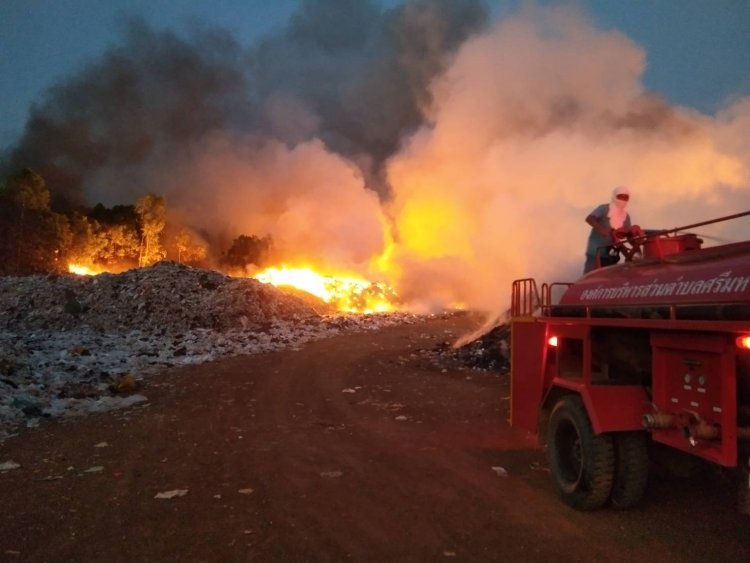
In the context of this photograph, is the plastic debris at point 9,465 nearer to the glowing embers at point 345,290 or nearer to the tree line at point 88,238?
the glowing embers at point 345,290

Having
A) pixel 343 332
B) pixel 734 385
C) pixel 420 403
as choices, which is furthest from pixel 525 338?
pixel 343 332

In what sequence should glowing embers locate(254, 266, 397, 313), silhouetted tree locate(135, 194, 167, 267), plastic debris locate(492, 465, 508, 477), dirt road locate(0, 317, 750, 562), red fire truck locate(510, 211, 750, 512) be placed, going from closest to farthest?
red fire truck locate(510, 211, 750, 512) < dirt road locate(0, 317, 750, 562) < plastic debris locate(492, 465, 508, 477) < glowing embers locate(254, 266, 397, 313) < silhouetted tree locate(135, 194, 167, 267)

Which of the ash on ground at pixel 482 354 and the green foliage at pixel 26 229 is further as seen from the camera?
the green foliage at pixel 26 229

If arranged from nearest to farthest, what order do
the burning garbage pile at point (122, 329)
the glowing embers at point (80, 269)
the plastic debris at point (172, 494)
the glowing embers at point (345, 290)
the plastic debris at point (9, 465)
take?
the plastic debris at point (172, 494), the plastic debris at point (9, 465), the burning garbage pile at point (122, 329), the glowing embers at point (345, 290), the glowing embers at point (80, 269)

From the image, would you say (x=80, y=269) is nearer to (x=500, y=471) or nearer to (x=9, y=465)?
(x=9, y=465)

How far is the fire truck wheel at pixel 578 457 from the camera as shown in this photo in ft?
14.6

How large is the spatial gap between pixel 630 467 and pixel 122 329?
18.5 metres

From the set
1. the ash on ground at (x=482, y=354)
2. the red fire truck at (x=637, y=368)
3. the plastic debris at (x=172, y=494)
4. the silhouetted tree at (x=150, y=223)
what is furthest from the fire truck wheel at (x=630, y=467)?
the silhouetted tree at (x=150, y=223)

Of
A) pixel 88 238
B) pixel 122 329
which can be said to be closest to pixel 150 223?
pixel 88 238

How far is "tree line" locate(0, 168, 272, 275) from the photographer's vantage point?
40.2 metres

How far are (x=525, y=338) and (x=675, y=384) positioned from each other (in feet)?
7.02

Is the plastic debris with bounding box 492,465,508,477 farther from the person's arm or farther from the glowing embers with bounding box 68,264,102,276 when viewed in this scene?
the glowing embers with bounding box 68,264,102,276

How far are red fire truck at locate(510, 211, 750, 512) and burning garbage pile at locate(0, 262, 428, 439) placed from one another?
693 centimetres

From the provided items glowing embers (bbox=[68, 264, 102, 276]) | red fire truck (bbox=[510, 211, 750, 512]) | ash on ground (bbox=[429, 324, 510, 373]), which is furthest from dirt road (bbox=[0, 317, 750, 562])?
glowing embers (bbox=[68, 264, 102, 276])
